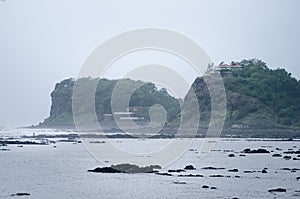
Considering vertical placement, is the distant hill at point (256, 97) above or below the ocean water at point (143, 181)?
above

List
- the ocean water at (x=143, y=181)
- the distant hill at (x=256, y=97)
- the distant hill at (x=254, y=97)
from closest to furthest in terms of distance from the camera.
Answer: the ocean water at (x=143, y=181) < the distant hill at (x=256, y=97) < the distant hill at (x=254, y=97)

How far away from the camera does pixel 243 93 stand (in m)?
136

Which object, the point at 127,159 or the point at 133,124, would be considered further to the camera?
the point at 133,124

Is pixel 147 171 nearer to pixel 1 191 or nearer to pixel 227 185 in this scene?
pixel 227 185

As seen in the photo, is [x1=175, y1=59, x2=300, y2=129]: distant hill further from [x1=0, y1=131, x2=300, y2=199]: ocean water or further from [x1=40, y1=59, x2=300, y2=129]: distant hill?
[x1=0, y1=131, x2=300, y2=199]: ocean water

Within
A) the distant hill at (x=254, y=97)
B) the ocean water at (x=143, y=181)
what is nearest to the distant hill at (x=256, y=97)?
the distant hill at (x=254, y=97)

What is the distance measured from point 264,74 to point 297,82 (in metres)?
7.74

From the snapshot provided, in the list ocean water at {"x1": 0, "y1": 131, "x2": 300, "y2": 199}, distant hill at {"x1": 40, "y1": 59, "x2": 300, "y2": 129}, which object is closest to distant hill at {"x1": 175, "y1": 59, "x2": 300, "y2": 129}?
distant hill at {"x1": 40, "y1": 59, "x2": 300, "y2": 129}

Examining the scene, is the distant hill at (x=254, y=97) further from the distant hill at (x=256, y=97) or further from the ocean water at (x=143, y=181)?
the ocean water at (x=143, y=181)

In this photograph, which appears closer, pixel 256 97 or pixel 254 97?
pixel 256 97

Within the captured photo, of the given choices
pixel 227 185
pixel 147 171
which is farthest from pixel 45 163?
pixel 227 185

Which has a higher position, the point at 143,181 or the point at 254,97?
the point at 254,97

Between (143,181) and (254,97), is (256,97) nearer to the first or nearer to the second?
(254,97)

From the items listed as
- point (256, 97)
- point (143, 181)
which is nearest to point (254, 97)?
point (256, 97)
